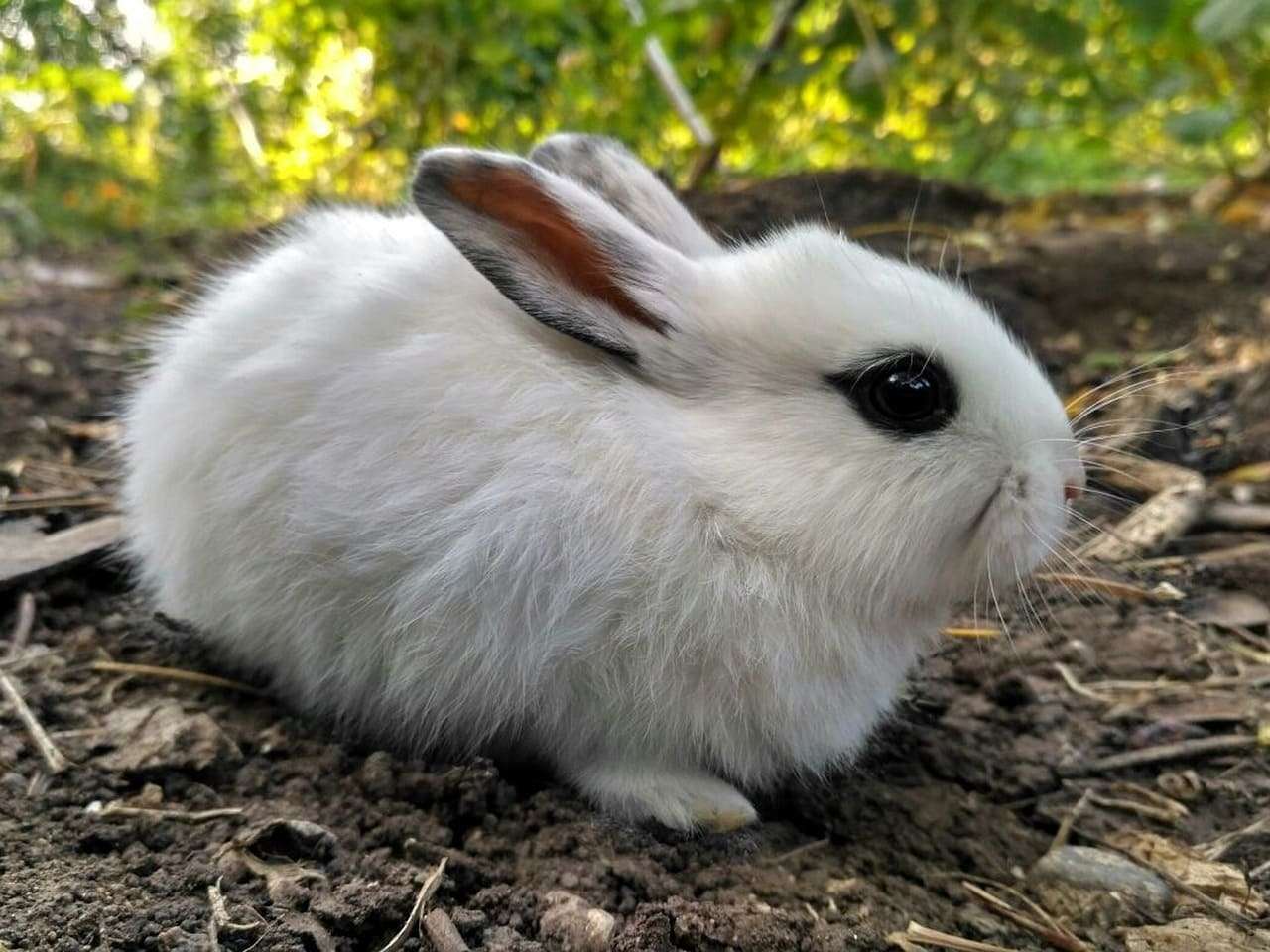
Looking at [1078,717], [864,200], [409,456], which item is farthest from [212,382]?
[864,200]

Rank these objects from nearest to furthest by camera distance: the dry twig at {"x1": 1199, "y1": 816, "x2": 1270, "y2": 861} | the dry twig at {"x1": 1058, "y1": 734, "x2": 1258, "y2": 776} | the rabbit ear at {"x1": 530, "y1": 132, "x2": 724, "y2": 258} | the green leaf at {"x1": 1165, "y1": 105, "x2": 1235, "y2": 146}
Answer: the dry twig at {"x1": 1199, "y1": 816, "x2": 1270, "y2": 861}
the dry twig at {"x1": 1058, "y1": 734, "x2": 1258, "y2": 776}
the rabbit ear at {"x1": 530, "y1": 132, "x2": 724, "y2": 258}
the green leaf at {"x1": 1165, "y1": 105, "x2": 1235, "y2": 146}

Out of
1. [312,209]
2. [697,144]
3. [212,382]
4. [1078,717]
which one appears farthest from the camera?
[697,144]

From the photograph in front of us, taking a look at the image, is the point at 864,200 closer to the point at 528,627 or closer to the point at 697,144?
the point at 697,144

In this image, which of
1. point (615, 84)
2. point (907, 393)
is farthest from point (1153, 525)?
point (615, 84)

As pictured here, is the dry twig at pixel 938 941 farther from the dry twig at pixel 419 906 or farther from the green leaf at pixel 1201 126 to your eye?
the green leaf at pixel 1201 126

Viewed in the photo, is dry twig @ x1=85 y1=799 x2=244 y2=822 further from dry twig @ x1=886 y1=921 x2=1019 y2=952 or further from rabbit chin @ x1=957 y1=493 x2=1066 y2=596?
rabbit chin @ x1=957 y1=493 x2=1066 y2=596

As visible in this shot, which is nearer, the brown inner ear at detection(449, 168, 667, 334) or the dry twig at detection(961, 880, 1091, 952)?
the dry twig at detection(961, 880, 1091, 952)

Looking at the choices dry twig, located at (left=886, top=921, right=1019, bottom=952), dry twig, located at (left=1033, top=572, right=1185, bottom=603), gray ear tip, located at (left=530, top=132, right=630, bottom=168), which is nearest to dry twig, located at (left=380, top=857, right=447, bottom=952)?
dry twig, located at (left=886, top=921, right=1019, bottom=952)
